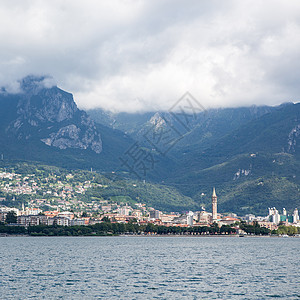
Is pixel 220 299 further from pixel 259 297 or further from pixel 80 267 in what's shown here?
pixel 80 267

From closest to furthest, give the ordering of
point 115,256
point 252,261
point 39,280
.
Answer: point 39,280 < point 252,261 < point 115,256

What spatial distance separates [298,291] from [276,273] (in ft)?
54.7

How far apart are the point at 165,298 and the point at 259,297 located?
935cm

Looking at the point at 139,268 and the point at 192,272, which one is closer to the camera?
the point at 192,272

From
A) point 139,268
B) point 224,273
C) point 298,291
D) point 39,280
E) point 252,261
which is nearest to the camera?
point 298,291

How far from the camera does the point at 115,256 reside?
111688 mm

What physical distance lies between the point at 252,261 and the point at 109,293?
4417 centimetres

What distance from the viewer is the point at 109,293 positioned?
63.1m

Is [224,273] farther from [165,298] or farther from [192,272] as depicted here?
[165,298]

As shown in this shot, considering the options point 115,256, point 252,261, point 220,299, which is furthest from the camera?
point 115,256

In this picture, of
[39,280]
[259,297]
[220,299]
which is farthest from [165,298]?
[39,280]

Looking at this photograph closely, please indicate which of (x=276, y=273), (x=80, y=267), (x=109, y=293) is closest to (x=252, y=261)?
(x=276, y=273)

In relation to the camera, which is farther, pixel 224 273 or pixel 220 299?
pixel 224 273

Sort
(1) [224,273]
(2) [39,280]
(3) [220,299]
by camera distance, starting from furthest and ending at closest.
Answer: (1) [224,273], (2) [39,280], (3) [220,299]
